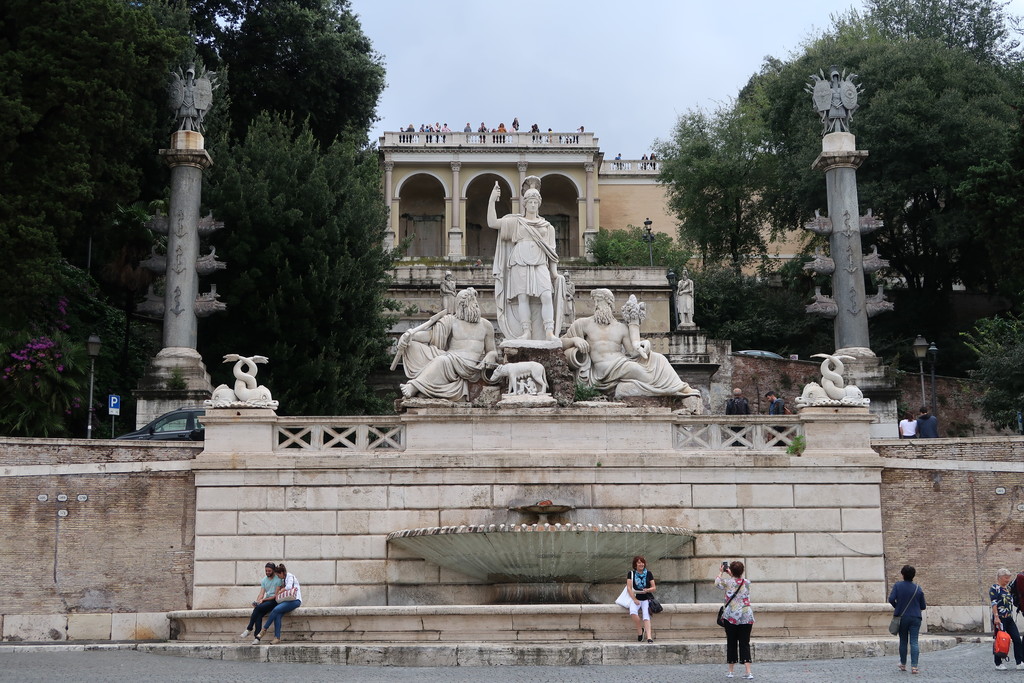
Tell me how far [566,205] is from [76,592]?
44186mm

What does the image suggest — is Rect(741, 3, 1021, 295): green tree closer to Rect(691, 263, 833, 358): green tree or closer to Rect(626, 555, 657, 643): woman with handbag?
Rect(691, 263, 833, 358): green tree

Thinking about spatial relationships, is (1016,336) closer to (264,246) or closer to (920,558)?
(920,558)

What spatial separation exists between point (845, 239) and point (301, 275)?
13.3 metres

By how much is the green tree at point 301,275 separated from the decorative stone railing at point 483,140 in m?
26.4

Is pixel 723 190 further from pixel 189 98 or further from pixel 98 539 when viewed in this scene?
pixel 98 539

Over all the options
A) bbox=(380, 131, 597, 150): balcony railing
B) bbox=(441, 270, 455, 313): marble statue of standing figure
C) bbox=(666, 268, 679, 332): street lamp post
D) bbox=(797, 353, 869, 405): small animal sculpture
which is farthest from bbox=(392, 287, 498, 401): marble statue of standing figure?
bbox=(380, 131, 597, 150): balcony railing

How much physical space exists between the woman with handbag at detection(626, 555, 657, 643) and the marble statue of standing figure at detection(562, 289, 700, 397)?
4239mm

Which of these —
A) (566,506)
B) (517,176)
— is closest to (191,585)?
(566,506)

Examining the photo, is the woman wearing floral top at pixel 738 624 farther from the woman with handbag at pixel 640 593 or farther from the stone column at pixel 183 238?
the stone column at pixel 183 238

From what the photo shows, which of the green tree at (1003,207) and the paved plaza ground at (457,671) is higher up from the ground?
the green tree at (1003,207)

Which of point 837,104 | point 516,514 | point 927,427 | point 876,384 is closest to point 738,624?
point 516,514

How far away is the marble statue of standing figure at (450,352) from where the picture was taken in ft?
68.6

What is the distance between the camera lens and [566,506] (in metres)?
19.6

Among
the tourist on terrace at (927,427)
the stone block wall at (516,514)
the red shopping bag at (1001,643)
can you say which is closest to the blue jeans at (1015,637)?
the red shopping bag at (1001,643)
